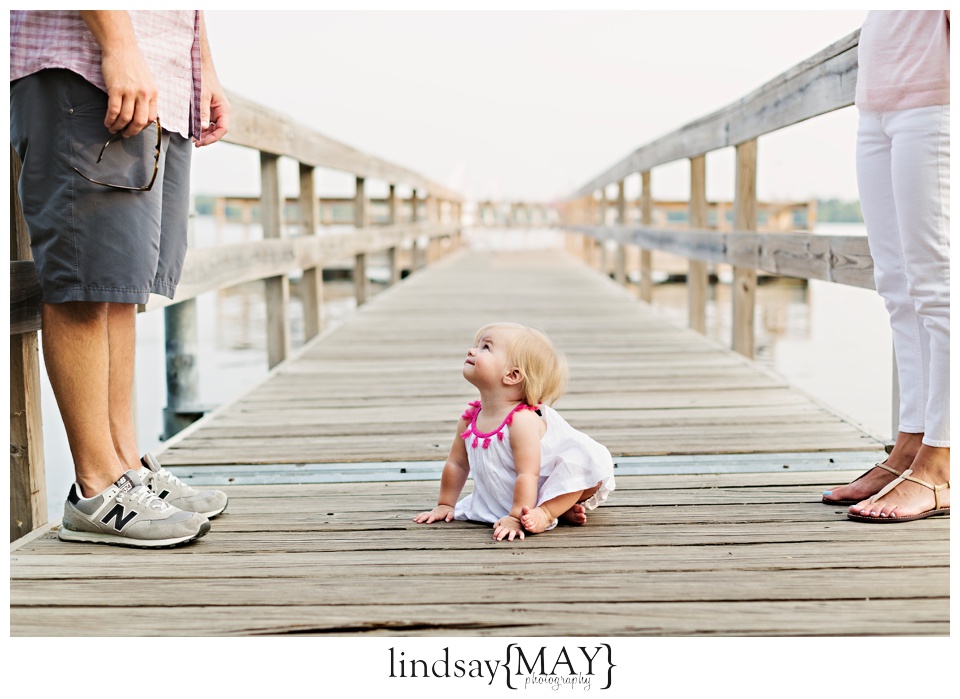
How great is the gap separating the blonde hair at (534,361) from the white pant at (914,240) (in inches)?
25.9

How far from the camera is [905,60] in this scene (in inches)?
65.8

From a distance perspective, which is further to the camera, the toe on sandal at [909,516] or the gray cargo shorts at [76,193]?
the toe on sandal at [909,516]

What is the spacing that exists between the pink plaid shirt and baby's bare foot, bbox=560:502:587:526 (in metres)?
1.03

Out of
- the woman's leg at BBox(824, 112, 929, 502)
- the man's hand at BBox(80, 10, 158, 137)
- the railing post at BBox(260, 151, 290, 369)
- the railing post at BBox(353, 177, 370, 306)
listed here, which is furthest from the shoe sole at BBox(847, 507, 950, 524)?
the railing post at BBox(353, 177, 370, 306)

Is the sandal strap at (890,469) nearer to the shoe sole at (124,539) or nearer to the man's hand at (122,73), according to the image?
the shoe sole at (124,539)

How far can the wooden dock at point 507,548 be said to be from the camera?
1358 mm

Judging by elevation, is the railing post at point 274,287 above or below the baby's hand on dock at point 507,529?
above

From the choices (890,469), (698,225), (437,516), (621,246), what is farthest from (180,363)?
(621,246)

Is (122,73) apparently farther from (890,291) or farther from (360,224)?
(360,224)

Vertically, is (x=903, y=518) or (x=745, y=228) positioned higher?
(x=745, y=228)

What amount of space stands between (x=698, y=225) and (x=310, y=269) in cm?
193

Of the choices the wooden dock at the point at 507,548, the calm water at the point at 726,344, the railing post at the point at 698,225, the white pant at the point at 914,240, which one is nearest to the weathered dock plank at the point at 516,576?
the wooden dock at the point at 507,548

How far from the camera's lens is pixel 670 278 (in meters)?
14.8
